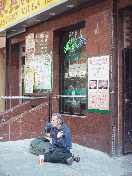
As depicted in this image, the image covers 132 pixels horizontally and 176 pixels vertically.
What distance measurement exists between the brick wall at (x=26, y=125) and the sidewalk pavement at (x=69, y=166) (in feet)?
3.68

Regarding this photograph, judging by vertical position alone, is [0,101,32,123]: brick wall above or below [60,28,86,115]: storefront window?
below

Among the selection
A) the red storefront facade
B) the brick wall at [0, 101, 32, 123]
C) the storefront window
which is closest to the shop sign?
the red storefront facade

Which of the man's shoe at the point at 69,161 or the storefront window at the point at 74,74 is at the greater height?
the storefront window at the point at 74,74

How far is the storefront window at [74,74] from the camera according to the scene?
7.64 m

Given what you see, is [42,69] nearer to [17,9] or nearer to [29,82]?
[29,82]

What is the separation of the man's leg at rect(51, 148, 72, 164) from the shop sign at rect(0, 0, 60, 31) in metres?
3.79

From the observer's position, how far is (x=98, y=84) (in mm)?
6668

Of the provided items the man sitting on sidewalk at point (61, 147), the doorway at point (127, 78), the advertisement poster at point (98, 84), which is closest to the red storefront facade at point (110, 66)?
the doorway at point (127, 78)

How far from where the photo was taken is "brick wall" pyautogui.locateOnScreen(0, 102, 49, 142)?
7.91 metres

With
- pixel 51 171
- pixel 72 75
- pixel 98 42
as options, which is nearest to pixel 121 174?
pixel 51 171

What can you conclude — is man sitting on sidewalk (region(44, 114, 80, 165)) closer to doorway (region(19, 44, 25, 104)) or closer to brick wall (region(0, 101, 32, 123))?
brick wall (region(0, 101, 32, 123))

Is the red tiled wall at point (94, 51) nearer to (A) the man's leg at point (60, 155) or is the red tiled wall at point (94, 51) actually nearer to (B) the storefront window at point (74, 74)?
(B) the storefront window at point (74, 74)

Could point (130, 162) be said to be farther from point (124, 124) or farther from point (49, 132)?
point (49, 132)

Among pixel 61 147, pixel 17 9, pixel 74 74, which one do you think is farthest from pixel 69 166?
pixel 17 9
